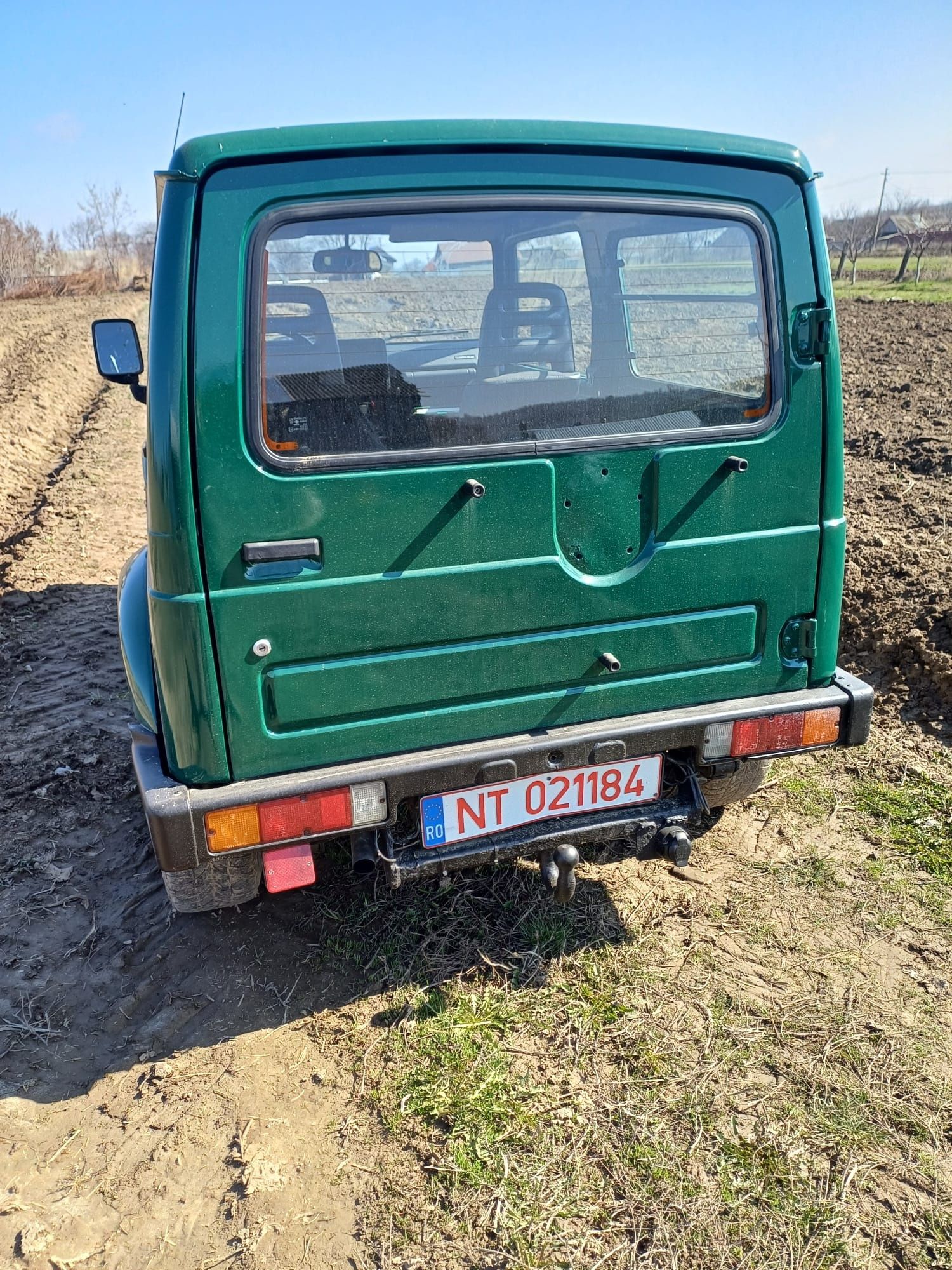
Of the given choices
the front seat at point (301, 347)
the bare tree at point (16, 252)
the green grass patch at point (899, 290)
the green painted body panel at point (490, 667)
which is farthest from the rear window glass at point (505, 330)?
the bare tree at point (16, 252)

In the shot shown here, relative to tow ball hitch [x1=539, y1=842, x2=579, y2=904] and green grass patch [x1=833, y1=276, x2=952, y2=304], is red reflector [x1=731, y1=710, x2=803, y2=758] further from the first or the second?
green grass patch [x1=833, y1=276, x2=952, y2=304]

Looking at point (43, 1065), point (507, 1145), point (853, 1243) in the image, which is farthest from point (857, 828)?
point (43, 1065)

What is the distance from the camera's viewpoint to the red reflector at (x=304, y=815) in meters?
2.24

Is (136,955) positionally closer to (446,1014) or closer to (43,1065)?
(43,1065)

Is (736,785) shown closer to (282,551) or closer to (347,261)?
(282,551)

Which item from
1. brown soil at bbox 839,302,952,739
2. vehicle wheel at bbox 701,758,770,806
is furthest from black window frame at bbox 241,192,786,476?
brown soil at bbox 839,302,952,739

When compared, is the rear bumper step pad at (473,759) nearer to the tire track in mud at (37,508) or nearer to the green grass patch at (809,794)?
the green grass patch at (809,794)

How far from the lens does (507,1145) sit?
2.19 meters

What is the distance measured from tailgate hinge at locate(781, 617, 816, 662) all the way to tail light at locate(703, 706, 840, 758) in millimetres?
170

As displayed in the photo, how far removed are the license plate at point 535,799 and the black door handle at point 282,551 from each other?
2.45 feet

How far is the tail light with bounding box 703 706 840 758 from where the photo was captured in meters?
2.63

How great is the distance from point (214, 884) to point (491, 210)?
1.97 meters

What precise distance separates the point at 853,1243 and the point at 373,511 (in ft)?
6.51

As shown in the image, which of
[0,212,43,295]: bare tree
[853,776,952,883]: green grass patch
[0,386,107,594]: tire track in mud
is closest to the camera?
[853,776,952,883]: green grass patch
